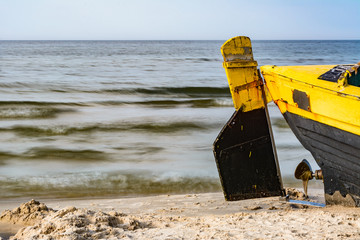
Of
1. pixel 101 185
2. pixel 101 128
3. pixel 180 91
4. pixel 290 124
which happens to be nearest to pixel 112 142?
pixel 101 128

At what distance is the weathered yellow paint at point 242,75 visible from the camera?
11.9 feet

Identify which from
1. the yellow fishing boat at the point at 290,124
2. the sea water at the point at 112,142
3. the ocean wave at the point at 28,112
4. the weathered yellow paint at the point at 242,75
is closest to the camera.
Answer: the yellow fishing boat at the point at 290,124

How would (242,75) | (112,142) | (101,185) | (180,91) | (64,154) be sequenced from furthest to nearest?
1. (180,91)
2. (112,142)
3. (64,154)
4. (101,185)
5. (242,75)

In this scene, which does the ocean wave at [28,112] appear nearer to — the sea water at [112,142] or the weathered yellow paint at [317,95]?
the sea water at [112,142]

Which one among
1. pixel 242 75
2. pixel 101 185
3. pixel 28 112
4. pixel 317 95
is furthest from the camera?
pixel 28 112

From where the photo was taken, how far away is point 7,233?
10.2 ft

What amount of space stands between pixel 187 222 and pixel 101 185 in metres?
2.02

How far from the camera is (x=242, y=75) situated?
3.66m

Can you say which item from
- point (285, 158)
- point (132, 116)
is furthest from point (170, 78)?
point (285, 158)

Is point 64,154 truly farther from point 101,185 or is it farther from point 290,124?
point 290,124

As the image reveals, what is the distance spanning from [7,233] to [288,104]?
2.44 metres

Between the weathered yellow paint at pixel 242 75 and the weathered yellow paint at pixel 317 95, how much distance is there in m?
0.12

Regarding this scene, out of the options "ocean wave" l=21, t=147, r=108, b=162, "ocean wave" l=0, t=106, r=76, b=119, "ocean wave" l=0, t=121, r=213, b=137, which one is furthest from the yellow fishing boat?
"ocean wave" l=0, t=106, r=76, b=119

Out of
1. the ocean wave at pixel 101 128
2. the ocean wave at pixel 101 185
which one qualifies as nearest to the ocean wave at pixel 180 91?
the ocean wave at pixel 101 128
